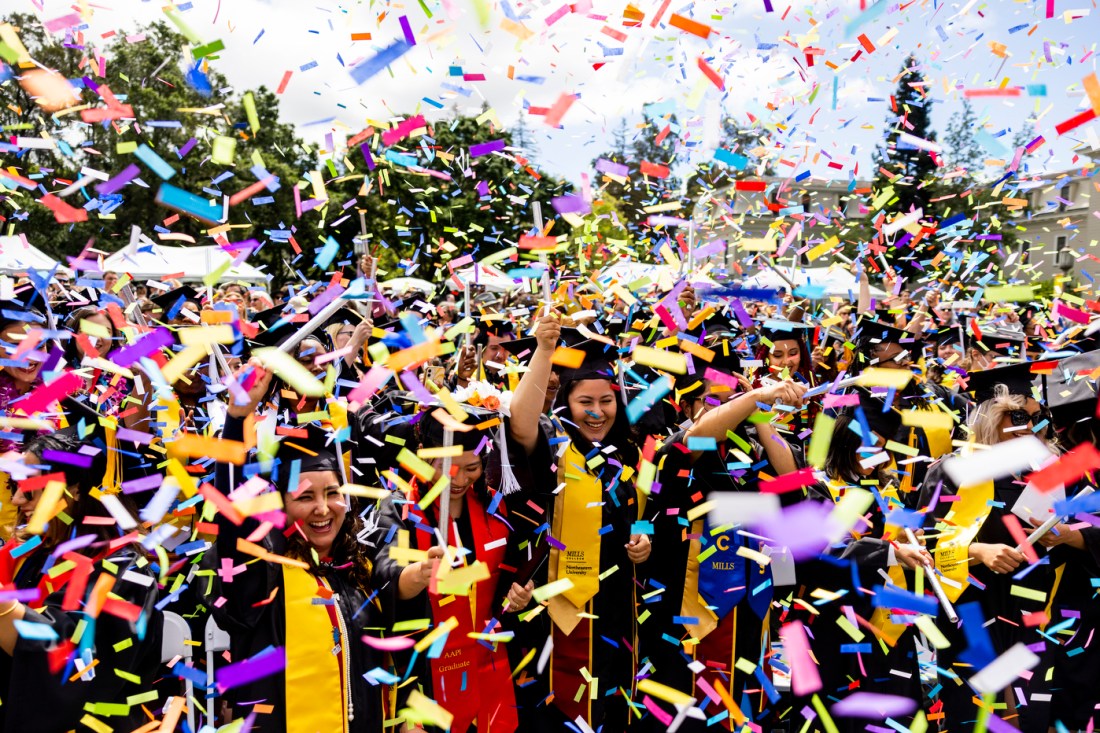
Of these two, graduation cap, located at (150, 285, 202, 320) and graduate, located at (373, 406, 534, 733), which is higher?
graduation cap, located at (150, 285, 202, 320)

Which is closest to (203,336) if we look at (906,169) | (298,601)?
(298,601)

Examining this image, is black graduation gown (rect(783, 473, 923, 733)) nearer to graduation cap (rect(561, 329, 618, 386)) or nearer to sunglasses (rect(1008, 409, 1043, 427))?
sunglasses (rect(1008, 409, 1043, 427))

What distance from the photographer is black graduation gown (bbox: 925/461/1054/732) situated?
13.4 ft

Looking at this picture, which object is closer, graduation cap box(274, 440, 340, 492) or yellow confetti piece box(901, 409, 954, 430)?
graduation cap box(274, 440, 340, 492)

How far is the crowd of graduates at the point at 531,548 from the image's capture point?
9.87 ft

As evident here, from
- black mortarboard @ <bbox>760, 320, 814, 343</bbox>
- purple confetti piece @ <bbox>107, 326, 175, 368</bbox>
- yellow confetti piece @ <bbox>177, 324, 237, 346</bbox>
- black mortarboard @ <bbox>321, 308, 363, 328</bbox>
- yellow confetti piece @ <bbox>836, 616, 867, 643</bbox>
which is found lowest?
yellow confetti piece @ <bbox>836, 616, 867, 643</bbox>

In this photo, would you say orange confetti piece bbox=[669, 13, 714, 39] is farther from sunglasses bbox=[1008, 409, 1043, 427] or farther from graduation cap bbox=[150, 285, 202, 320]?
graduation cap bbox=[150, 285, 202, 320]

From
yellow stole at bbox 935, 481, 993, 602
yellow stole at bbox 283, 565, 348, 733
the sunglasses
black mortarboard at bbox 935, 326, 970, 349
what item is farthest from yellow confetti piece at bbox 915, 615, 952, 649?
black mortarboard at bbox 935, 326, 970, 349

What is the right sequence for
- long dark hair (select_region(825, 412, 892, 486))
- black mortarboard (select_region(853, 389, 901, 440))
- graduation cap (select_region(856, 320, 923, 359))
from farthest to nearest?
graduation cap (select_region(856, 320, 923, 359)), black mortarboard (select_region(853, 389, 901, 440)), long dark hair (select_region(825, 412, 892, 486))

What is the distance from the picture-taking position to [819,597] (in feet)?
13.9

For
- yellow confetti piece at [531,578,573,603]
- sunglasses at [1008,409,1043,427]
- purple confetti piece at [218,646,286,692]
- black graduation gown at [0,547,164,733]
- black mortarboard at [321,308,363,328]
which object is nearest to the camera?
black graduation gown at [0,547,164,733]

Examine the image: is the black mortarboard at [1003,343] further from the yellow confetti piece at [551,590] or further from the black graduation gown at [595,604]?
the yellow confetti piece at [551,590]

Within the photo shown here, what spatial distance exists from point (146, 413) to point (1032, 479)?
4.79 metres

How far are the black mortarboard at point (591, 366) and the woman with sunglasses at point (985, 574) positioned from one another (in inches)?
71.1
